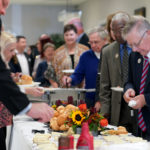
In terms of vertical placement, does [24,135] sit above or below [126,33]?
below

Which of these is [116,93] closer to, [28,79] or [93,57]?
[93,57]

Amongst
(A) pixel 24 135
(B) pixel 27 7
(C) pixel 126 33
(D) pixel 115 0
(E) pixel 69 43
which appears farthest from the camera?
(B) pixel 27 7

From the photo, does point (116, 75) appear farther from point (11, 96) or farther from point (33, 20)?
point (33, 20)

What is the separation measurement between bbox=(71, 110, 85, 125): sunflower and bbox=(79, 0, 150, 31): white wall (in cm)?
724

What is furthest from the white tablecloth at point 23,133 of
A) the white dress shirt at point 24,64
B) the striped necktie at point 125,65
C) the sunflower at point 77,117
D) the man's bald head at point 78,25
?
the man's bald head at point 78,25

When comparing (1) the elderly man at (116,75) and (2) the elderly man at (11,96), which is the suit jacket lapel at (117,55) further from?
(2) the elderly man at (11,96)

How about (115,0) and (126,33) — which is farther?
(115,0)

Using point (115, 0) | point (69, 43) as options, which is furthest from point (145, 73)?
point (115, 0)

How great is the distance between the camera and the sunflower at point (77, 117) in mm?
2484

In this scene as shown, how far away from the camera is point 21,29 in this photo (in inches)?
677

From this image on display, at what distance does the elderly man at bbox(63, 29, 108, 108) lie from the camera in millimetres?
4418

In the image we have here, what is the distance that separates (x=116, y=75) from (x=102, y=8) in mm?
10144

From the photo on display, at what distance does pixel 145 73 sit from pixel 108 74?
2.67ft

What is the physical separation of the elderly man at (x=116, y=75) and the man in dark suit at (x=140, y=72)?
1.18 feet
